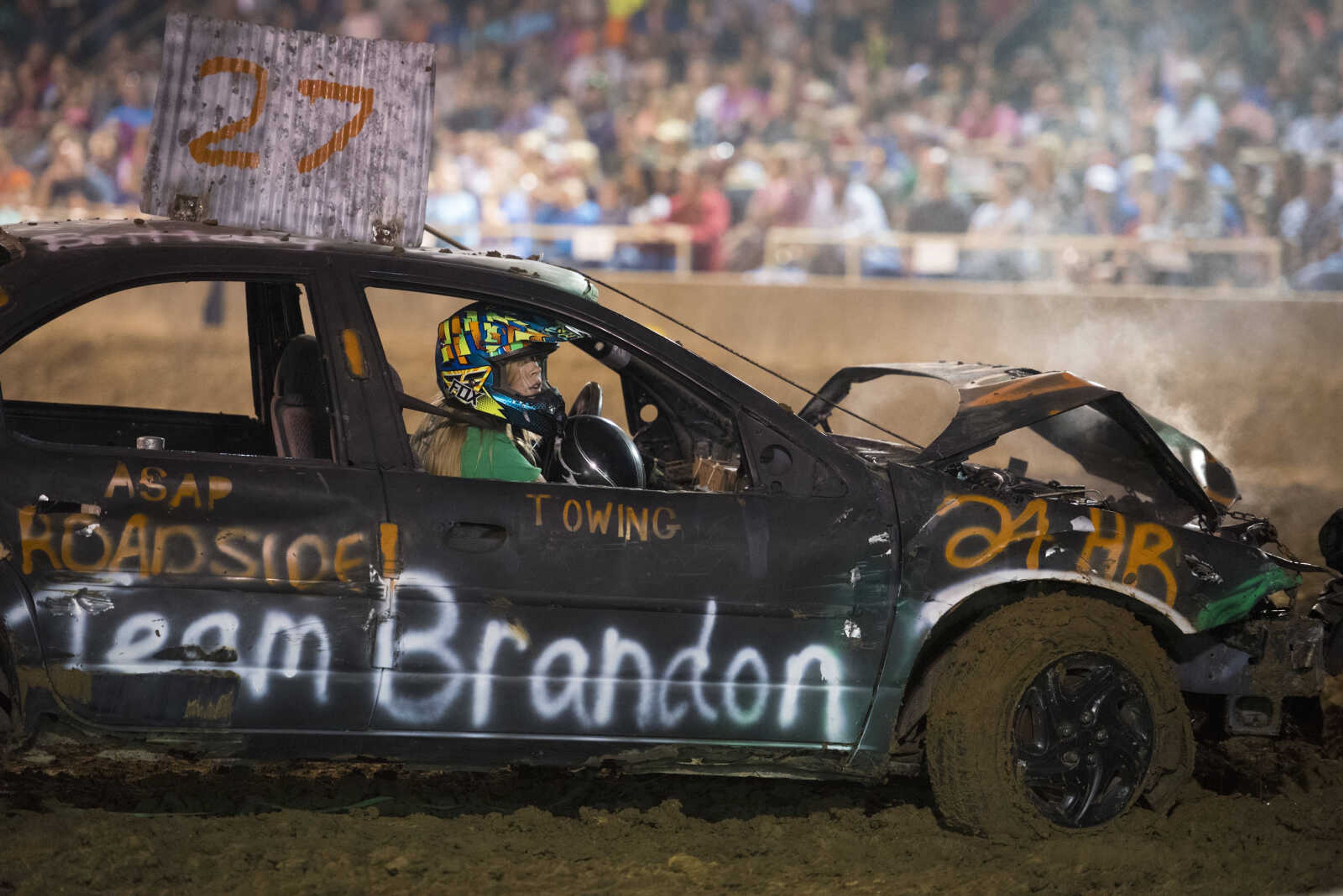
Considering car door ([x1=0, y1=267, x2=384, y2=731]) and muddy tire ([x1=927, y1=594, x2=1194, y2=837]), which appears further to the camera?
muddy tire ([x1=927, y1=594, x2=1194, y2=837])

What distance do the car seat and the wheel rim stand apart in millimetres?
2037

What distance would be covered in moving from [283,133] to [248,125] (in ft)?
0.32

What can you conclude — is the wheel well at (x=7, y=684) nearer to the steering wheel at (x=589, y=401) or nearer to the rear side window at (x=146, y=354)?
the steering wheel at (x=589, y=401)

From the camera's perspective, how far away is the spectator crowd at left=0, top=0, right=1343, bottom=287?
42.0 feet

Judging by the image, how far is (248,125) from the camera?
4301 mm

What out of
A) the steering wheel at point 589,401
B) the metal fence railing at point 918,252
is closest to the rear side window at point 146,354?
the metal fence railing at point 918,252

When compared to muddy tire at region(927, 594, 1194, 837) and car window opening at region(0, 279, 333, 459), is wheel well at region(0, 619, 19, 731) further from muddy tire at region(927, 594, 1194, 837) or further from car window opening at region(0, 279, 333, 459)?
muddy tire at region(927, 594, 1194, 837)

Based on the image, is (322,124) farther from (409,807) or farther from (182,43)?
(409,807)

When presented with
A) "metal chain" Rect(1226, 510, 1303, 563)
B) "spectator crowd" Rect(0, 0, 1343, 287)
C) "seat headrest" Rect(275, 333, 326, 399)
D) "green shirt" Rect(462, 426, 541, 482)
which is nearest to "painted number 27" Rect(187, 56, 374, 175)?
"seat headrest" Rect(275, 333, 326, 399)

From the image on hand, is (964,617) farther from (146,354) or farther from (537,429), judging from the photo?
(146,354)

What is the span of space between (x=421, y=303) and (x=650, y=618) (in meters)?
9.12

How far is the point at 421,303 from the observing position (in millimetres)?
12664

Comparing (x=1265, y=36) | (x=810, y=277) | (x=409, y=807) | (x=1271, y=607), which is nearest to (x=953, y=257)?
(x=810, y=277)

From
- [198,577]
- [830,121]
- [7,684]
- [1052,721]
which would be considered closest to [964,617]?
[1052,721]
